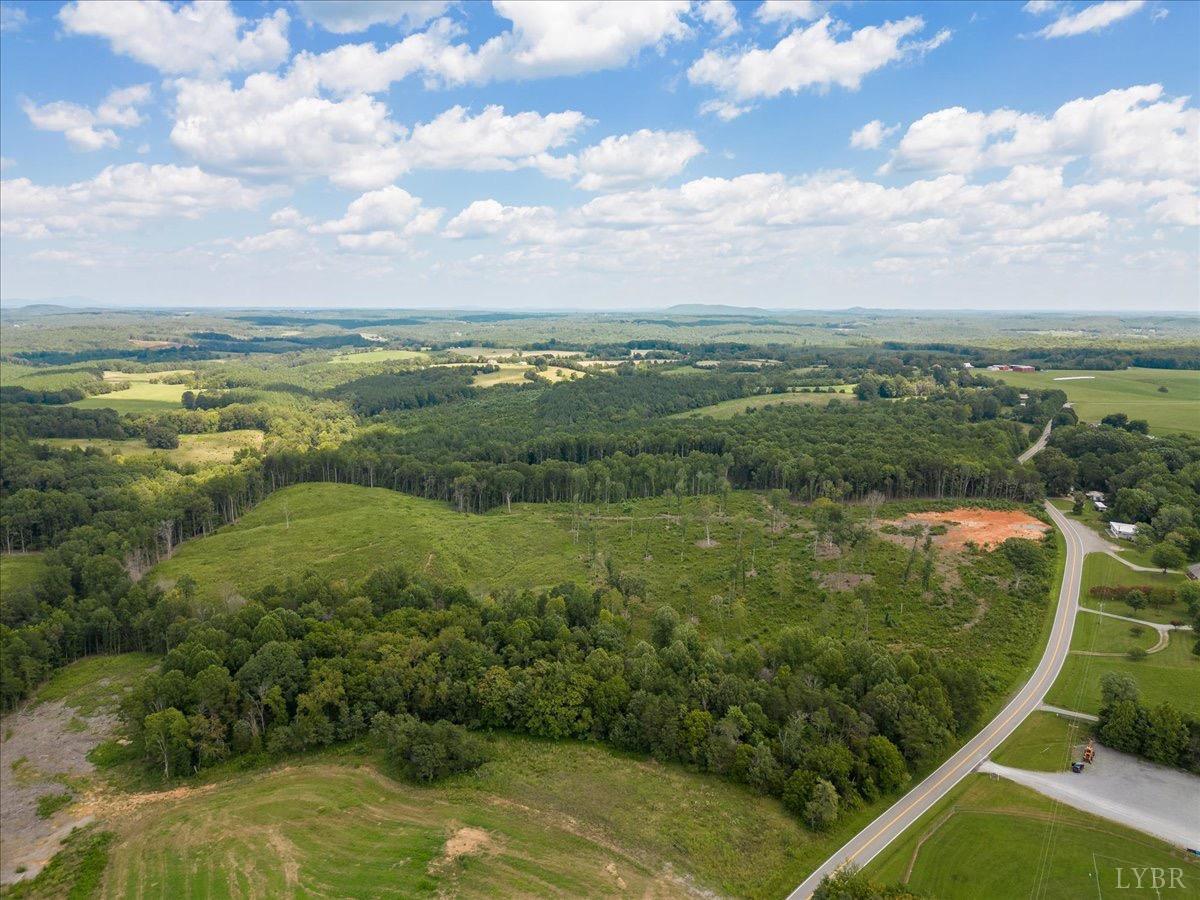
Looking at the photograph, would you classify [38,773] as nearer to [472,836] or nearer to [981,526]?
[472,836]

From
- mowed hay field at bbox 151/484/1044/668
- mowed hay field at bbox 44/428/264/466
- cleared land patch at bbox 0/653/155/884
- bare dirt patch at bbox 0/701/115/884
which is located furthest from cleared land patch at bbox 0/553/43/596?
mowed hay field at bbox 44/428/264/466

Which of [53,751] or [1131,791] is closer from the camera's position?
[1131,791]

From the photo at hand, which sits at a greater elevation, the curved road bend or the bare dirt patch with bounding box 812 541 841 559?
the bare dirt patch with bounding box 812 541 841 559

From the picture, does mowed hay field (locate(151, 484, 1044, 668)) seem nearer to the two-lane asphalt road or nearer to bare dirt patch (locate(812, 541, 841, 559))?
bare dirt patch (locate(812, 541, 841, 559))

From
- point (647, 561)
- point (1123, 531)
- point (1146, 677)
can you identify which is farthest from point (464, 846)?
point (1123, 531)

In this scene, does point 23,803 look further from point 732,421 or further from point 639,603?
point 732,421

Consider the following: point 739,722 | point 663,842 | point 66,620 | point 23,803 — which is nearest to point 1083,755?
point 739,722
